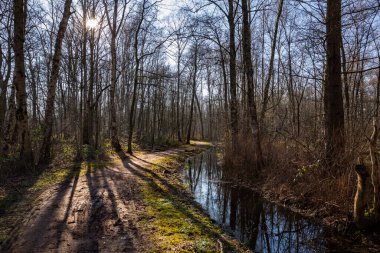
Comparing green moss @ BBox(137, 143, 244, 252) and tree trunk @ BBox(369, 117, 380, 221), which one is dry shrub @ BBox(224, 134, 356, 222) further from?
green moss @ BBox(137, 143, 244, 252)

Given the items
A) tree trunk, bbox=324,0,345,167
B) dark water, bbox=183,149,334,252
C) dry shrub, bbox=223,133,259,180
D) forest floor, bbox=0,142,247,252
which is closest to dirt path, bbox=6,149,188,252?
forest floor, bbox=0,142,247,252

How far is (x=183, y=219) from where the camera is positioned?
207 inches

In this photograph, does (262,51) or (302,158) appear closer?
(302,158)

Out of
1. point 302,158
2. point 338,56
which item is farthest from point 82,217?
point 338,56

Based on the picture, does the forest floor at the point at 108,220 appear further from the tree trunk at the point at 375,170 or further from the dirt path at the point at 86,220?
the tree trunk at the point at 375,170

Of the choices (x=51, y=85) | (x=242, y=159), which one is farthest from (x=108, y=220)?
(x=51, y=85)

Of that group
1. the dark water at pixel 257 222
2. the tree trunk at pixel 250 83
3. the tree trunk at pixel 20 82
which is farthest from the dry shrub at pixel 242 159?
the tree trunk at pixel 20 82

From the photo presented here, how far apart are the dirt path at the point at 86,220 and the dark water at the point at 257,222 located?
1.91 m

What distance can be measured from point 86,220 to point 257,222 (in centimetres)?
363

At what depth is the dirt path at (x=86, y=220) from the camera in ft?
13.0

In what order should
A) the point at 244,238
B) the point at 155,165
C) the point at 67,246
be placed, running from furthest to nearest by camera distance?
the point at 155,165
the point at 244,238
the point at 67,246

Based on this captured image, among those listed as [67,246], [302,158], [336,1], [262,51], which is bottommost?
[67,246]

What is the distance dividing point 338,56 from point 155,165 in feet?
26.5

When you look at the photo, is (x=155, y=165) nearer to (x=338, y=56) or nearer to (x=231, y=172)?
(x=231, y=172)
